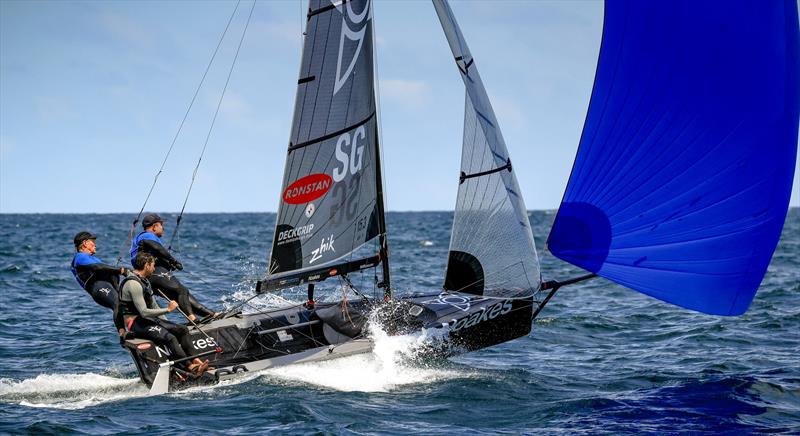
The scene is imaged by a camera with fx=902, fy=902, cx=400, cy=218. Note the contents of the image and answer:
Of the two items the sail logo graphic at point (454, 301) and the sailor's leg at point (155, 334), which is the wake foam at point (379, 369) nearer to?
the sail logo graphic at point (454, 301)

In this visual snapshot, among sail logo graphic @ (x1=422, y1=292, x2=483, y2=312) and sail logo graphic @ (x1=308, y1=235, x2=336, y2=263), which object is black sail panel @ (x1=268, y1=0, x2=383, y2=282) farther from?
sail logo graphic @ (x1=422, y1=292, x2=483, y2=312)

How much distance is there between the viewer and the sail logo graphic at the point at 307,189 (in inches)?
448

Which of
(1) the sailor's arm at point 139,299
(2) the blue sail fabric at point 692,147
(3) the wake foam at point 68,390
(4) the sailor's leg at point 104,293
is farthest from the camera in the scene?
(4) the sailor's leg at point 104,293

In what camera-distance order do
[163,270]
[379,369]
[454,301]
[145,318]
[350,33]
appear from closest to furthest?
[145,318]
[379,369]
[350,33]
[163,270]
[454,301]

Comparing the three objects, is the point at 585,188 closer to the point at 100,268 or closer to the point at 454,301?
the point at 454,301

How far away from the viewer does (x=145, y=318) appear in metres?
10.3

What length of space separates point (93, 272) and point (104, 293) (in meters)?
0.30

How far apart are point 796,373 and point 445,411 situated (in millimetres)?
4743

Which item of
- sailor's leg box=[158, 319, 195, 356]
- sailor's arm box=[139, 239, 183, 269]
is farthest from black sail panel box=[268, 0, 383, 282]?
sailor's arm box=[139, 239, 183, 269]

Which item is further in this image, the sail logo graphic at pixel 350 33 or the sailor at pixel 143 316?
the sail logo graphic at pixel 350 33

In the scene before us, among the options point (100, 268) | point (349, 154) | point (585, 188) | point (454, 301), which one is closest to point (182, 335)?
point (100, 268)

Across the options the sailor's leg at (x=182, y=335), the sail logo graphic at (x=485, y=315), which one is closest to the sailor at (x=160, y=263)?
the sailor's leg at (x=182, y=335)

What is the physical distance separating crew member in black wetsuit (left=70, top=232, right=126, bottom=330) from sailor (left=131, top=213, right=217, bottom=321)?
377mm

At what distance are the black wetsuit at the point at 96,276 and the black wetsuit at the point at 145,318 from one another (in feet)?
3.02
